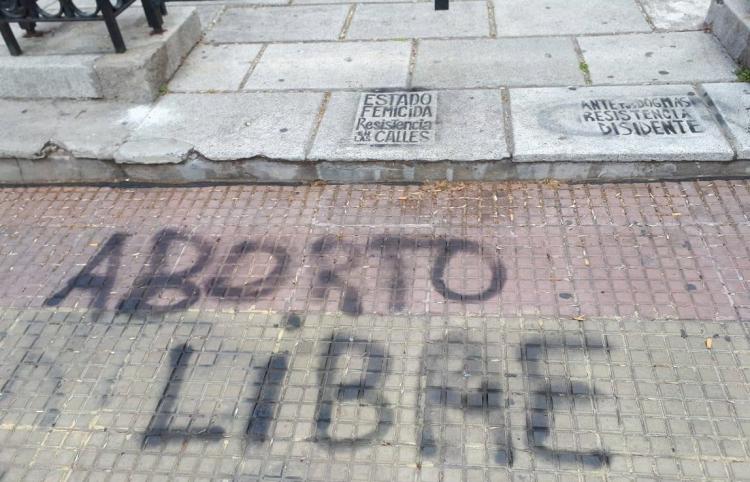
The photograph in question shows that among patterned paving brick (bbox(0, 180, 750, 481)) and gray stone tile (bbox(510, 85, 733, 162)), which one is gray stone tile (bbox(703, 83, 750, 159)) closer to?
gray stone tile (bbox(510, 85, 733, 162))

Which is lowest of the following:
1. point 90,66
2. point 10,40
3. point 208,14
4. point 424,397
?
point 424,397

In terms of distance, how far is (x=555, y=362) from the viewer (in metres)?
3.14

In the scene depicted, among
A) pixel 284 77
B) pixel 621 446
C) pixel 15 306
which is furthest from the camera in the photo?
pixel 284 77

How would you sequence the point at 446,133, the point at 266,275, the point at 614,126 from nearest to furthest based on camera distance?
1. the point at 266,275
2. the point at 614,126
3. the point at 446,133

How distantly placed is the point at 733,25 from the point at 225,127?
4338mm

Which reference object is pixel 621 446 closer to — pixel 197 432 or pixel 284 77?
pixel 197 432

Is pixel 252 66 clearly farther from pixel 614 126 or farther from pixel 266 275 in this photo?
pixel 614 126

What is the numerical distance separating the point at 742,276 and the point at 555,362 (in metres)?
1.33

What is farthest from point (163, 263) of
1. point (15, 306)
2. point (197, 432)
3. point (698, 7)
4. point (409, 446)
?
point (698, 7)

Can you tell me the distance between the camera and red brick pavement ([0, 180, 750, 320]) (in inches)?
138

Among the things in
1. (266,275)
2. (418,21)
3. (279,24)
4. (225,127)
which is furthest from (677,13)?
(266,275)

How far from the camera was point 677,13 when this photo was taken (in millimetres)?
5844

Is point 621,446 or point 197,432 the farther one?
point 197,432

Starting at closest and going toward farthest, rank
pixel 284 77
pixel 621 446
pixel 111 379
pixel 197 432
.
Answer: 1. pixel 621 446
2. pixel 197 432
3. pixel 111 379
4. pixel 284 77
